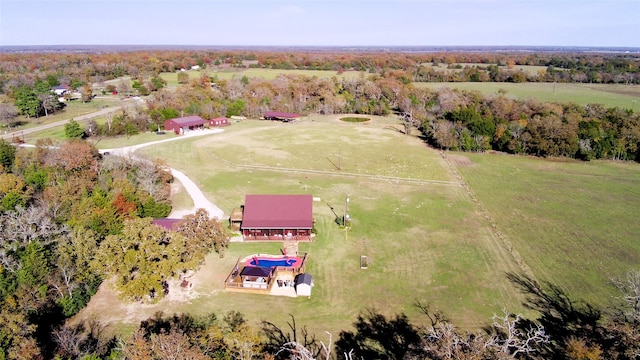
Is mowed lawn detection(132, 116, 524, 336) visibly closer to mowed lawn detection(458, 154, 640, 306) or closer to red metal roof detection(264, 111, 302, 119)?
mowed lawn detection(458, 154, 640, 306)

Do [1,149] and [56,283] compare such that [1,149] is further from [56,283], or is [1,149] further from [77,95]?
[77,95]

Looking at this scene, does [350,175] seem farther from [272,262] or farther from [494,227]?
[272,262]

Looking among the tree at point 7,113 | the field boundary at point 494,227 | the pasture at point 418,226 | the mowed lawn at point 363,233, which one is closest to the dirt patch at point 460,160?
the pasture at point 418,226

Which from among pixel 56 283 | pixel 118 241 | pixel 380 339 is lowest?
pixel 380 339

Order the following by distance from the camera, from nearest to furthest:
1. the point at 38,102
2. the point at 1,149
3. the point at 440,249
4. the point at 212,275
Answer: the point at 212,275
the point at 440,249
the point at 1,149
the point at 38,102

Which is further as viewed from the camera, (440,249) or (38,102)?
(38,102)

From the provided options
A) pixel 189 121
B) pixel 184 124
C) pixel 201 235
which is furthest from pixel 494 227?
pixel 189 121

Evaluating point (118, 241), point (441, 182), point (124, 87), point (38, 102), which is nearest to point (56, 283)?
point (118, 241)
